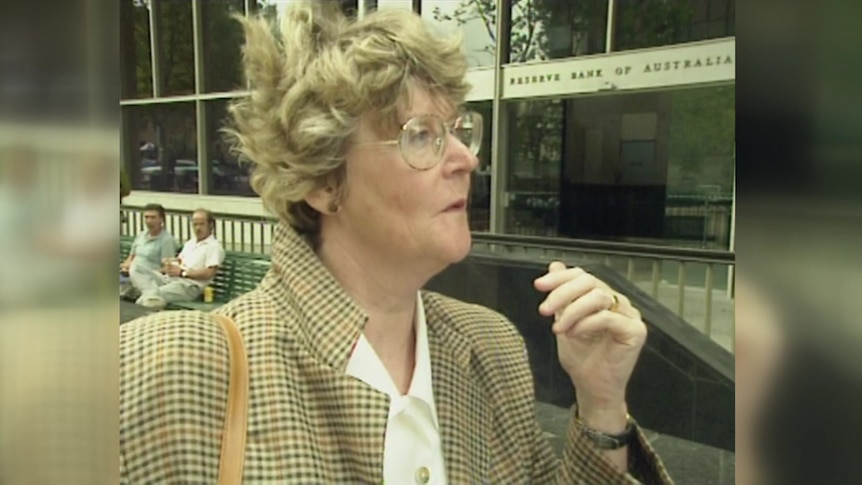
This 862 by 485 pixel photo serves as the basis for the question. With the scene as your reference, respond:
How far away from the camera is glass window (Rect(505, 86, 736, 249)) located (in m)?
0.98

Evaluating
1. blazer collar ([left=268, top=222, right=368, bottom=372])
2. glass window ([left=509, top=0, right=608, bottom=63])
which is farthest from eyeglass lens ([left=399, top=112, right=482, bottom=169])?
A: blazer collar ([left=268, top=222, right=368, bottom=372])

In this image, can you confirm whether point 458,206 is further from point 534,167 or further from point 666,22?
point 666,22

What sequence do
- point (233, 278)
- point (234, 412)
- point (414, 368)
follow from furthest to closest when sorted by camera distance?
point (414, 368), point (233, 278), point (234, 412)

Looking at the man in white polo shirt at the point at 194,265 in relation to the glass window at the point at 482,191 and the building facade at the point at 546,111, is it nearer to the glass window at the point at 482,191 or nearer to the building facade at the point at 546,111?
the building facade at the point at 546,111

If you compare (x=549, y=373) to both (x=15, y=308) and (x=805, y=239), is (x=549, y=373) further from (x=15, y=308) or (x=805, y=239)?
(x=15, y=308)

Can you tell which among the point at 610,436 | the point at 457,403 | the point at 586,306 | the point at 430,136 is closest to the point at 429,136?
the point at 430,136

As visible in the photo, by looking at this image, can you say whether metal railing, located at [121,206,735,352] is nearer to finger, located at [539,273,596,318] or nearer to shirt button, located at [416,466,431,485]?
finger, located at [539,273,596,318]

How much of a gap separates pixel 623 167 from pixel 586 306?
0.21 m

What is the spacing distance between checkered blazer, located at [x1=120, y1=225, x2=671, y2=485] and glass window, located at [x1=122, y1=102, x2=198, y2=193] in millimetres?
177

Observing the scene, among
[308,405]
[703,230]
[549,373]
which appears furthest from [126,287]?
[703,230]

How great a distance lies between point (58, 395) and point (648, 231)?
0.80m

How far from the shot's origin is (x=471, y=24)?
1068mm

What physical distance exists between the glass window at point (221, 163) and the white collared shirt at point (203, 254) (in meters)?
0.08

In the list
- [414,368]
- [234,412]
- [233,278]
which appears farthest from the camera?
[414,368]
